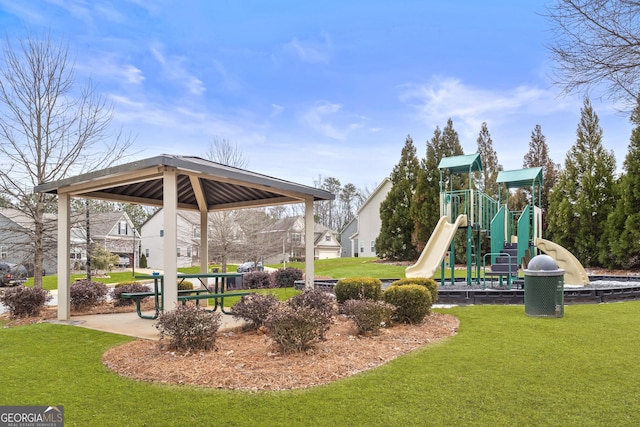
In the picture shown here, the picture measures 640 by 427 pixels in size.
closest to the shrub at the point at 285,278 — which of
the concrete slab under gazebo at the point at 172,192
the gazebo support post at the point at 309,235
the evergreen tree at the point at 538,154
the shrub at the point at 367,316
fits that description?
the concrete slab under gazebo at the point at 172,192

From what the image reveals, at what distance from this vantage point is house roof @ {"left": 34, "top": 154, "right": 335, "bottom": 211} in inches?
291

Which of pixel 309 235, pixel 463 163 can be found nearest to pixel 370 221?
pixel 463 163

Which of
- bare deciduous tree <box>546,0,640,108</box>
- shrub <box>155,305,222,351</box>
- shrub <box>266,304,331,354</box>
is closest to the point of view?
bare deciduous tree <box>546,0,640,108</box>

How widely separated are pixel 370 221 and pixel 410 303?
114 feet

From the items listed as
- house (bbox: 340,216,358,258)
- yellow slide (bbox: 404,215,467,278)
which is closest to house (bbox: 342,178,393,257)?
house (bbox: 340,216,358,258)

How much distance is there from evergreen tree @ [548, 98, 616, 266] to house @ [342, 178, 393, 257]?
18.4 meters

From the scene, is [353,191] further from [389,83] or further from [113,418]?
[113,418]

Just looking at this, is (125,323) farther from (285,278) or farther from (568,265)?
(568,265)

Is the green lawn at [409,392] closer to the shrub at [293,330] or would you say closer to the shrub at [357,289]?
the shrub at [293,330]

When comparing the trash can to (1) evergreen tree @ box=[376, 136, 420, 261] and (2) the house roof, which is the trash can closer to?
(2) the house roof

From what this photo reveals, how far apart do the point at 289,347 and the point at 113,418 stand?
7.52ft

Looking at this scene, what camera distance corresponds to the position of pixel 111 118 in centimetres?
1360

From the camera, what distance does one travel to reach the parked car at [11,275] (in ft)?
70.8

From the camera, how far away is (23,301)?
30.9 feet
